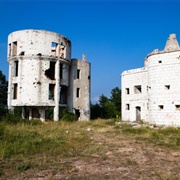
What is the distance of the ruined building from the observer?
77.0 feet

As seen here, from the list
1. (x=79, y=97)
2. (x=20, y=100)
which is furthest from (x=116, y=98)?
(x=20, y=100)

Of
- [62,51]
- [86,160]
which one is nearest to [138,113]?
[62,51]

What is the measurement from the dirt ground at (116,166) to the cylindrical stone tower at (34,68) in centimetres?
1471

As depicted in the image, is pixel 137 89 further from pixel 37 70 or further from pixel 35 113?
pixel 35 113

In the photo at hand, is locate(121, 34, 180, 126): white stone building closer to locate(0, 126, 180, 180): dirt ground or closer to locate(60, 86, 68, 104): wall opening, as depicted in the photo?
locate(0, 126, 180, 180): dirt ground

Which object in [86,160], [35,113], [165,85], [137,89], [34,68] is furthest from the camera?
[137,89]

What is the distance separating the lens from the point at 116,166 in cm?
760

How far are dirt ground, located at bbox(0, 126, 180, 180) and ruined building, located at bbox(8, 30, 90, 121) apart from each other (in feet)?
48.5

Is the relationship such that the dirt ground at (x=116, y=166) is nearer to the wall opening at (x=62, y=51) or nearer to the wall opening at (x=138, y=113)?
the wall opening at (x=138, y=113)

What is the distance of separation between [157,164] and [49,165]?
382 cm

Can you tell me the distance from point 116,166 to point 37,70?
708 inches

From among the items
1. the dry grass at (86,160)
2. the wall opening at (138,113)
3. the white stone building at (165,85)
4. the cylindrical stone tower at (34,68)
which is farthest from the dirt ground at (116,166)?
the cylindrical stone tower at (34,68)

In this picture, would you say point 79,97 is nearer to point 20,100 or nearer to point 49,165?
point 20,100

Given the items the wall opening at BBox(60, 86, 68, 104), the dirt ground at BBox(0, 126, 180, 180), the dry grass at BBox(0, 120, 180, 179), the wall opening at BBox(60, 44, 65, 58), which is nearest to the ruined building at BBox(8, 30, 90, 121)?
the wall opening at BBox(60, 44, 65, 58)
